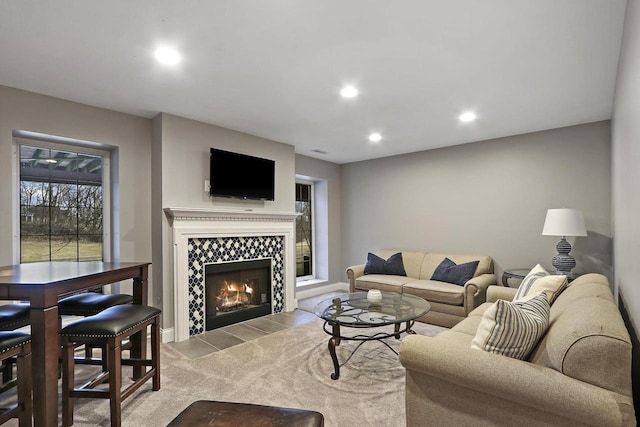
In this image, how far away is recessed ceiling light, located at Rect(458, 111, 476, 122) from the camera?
11.5 ft

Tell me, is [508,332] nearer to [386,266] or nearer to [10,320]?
[10,320]

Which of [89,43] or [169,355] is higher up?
[89,43]

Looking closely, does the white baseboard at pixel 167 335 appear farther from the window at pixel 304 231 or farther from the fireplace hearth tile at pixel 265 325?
the window at pixel 304 231

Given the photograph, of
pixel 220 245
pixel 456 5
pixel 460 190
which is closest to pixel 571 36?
pixel 456 5

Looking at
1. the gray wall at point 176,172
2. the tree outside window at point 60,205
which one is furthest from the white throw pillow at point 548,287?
the tree outside window at point 60,205

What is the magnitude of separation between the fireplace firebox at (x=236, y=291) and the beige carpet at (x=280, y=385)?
2.35ft

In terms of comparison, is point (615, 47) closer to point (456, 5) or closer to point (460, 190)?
point (456, 5)

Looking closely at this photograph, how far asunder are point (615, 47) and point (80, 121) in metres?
4.38

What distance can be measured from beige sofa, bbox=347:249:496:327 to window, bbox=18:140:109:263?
3.26 meters

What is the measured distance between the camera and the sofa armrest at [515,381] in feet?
3.98

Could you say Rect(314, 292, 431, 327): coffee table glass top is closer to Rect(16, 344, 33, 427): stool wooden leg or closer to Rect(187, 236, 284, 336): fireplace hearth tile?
Rect(187, 236, 284, 336): fireplace hearth tile

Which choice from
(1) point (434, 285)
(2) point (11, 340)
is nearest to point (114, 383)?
(2) point (11, 340)

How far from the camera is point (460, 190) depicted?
4.80m

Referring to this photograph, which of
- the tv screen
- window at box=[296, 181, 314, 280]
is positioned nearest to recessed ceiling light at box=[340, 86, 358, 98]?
the tv screen
